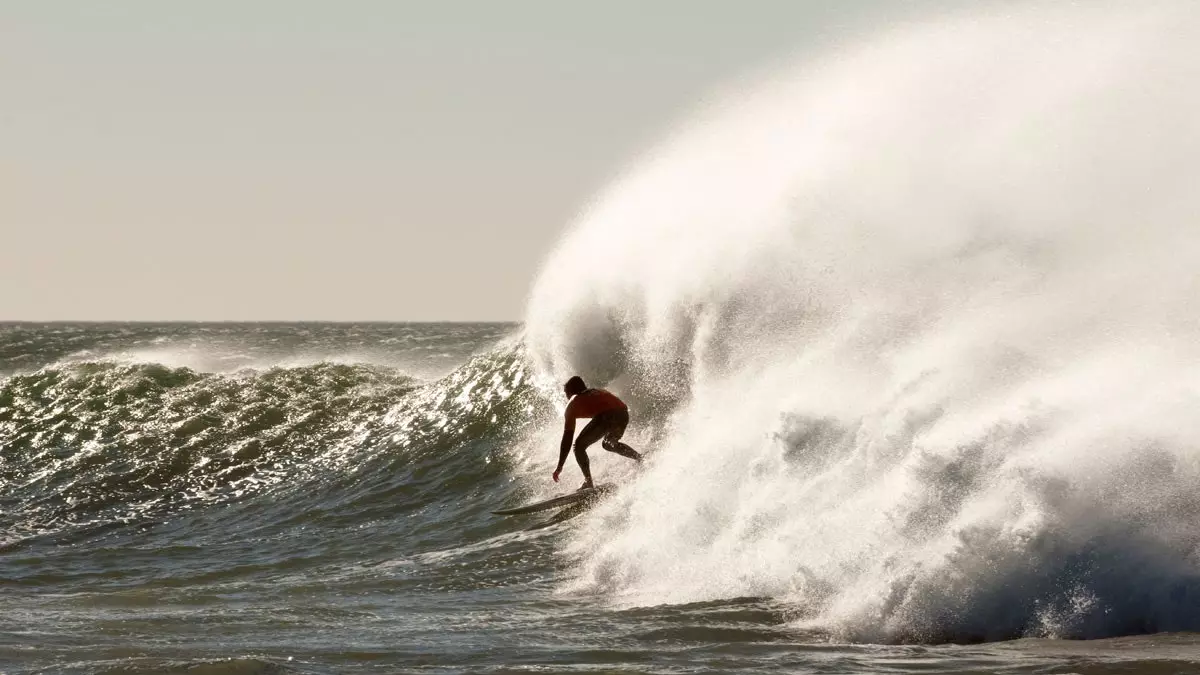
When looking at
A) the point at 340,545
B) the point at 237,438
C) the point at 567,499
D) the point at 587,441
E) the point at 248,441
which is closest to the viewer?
the point at 567,499

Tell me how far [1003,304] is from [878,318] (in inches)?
45.0

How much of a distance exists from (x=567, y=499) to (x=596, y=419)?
0.83 metres

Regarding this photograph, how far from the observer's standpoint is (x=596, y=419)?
13516 millimetres

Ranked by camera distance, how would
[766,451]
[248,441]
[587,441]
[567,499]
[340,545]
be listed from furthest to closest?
1. [248,441]
2. [587,441]
3. [340,545]
4. [567,499]
5. [766,451]

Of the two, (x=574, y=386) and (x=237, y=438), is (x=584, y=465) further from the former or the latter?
(x=237, y=438)

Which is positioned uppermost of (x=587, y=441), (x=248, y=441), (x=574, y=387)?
(x=574, y=387)

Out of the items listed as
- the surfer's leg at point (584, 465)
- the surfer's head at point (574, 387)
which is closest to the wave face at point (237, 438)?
the surfer's leg at point (584, 465)

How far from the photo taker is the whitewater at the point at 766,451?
7715 millimetres

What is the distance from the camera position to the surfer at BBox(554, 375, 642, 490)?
44.1ft

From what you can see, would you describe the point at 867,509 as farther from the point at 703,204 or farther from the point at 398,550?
the point at 703,204

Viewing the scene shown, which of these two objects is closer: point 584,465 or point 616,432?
point 584,465

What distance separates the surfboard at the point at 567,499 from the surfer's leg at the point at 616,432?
0.40 meters

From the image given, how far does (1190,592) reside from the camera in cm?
739

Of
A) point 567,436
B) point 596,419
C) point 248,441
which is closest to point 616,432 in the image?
point 596,419
